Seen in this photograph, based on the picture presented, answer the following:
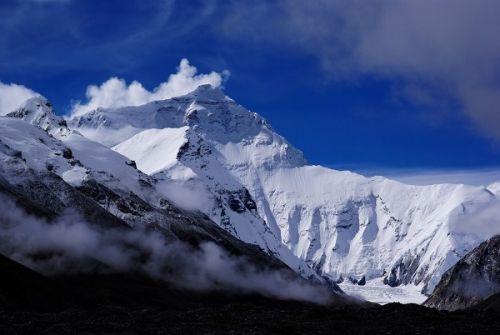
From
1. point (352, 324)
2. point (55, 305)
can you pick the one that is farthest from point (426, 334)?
point (55, 305)

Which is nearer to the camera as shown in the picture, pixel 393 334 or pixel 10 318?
pixel 393 334

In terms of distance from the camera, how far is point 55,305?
151 m

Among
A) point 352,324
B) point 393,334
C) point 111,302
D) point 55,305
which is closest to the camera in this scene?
point 393,334

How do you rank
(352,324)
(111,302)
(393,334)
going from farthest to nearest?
(111,302) < (352,324) < (393,334)

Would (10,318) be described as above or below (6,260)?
below

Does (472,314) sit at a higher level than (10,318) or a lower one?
higher

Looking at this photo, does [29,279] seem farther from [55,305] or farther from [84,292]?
[84,292]

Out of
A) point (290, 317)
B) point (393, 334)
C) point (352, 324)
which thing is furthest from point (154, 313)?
point (393, 334)

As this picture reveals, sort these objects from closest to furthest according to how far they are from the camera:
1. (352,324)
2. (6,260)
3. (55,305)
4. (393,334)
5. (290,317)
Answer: (393,334) → (352,324) → (290,317) → (55,305) → (6,260)

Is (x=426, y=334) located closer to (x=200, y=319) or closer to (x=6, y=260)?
(x=200, y=319)

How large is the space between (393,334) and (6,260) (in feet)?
307

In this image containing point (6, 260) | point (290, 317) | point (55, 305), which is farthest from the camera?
point (6, 260)

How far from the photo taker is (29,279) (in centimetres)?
15762

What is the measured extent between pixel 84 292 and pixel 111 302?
8.64m
